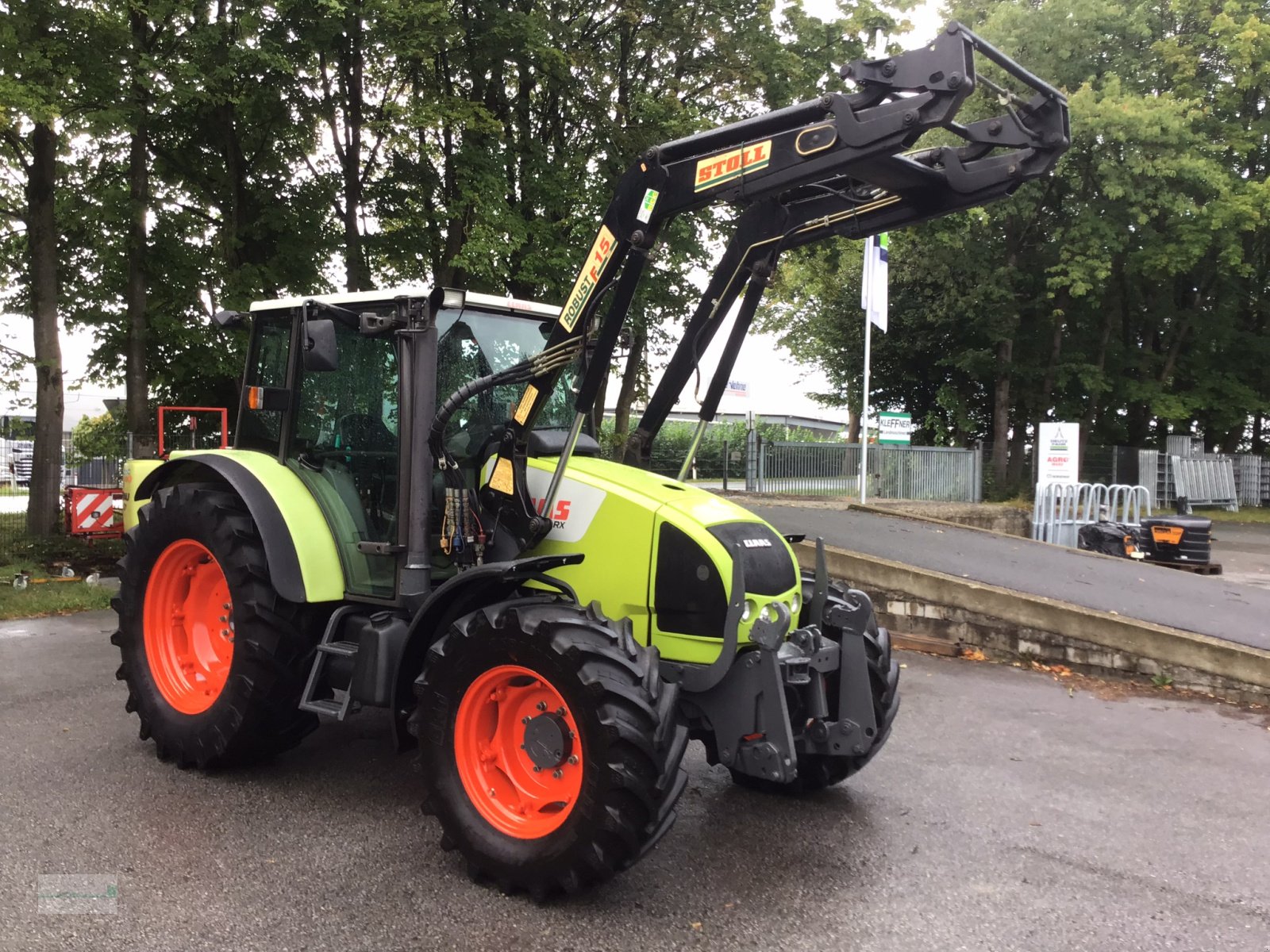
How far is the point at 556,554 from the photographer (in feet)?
13.4

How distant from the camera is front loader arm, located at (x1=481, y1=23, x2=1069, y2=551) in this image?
132 inches

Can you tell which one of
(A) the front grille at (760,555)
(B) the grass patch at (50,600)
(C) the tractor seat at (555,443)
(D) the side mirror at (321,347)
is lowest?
(B) the grass patch at (50,600)

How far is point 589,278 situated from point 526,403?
60 cm

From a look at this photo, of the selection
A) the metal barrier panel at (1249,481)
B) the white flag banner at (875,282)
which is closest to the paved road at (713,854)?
the white flag banner at (875,282)

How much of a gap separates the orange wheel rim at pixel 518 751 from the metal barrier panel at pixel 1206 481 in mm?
25502

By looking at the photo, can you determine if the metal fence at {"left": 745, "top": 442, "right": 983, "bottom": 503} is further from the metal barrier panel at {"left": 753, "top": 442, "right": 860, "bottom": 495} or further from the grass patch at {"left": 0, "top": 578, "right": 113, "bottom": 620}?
the grass patch at {"left": 0, "top": 578, "right": 113, "bottom": 620}

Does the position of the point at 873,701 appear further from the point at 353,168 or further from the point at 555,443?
the point at 353,168

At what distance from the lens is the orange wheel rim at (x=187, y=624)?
5.04 m

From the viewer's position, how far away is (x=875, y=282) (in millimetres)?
14539

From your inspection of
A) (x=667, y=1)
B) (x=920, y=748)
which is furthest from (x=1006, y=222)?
(x=920, y=748)

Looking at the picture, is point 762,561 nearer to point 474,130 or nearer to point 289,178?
point 474,130

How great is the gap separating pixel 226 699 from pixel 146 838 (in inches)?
29.0

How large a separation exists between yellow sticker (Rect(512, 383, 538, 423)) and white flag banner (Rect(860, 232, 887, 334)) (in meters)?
11.1

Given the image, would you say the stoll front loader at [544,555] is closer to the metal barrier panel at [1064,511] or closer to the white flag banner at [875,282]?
the white flag banner at [875,282]
